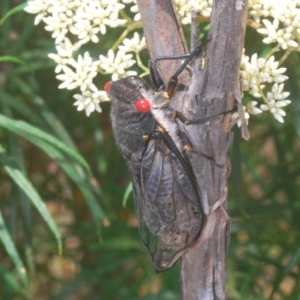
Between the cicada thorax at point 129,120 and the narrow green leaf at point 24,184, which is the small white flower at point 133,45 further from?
the narrow green leaf at point 24,184

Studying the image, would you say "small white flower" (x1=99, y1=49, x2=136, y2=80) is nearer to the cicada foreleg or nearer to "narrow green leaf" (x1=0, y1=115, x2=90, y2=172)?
the cicada foreleg

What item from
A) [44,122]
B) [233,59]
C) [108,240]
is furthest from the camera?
[108,240]

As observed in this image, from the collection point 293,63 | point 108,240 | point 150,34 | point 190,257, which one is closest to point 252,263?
point 108,240

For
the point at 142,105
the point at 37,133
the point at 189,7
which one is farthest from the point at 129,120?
the point at 37,133

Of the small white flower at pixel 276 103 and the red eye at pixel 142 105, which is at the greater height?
the red eye at pixel 142 105

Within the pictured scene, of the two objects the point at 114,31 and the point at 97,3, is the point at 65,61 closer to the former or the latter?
the point at 97,3

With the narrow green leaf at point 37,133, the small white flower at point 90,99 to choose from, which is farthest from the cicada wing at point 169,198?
the narrow green leaf at point 37,133

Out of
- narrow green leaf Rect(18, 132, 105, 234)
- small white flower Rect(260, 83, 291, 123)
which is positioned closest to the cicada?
small white flower Rect(260, 83, 291, 123)
